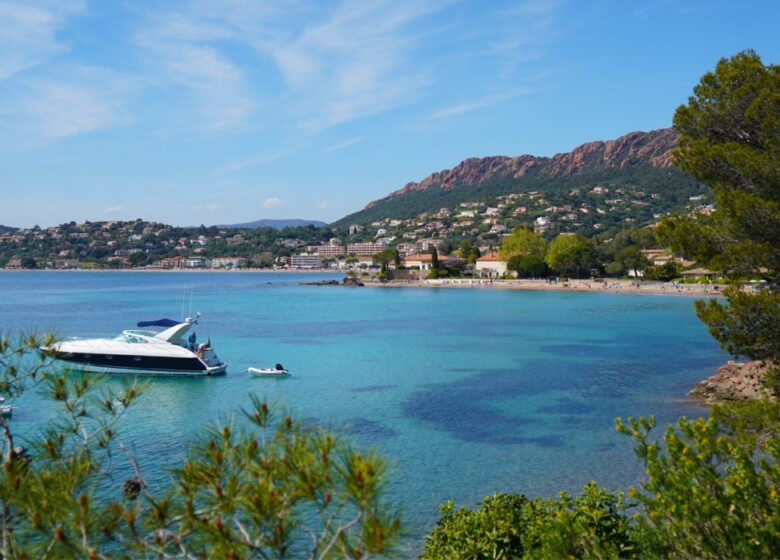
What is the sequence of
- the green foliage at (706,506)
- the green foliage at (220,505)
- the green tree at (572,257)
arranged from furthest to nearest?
1. the green tree at (572,257)
2. the green foliage at (706,506)
3. the green foliage at (220,505)

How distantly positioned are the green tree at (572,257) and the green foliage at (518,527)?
88.3m

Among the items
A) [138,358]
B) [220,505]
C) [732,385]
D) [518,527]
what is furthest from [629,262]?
[220,505]

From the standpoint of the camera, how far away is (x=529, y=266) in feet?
327

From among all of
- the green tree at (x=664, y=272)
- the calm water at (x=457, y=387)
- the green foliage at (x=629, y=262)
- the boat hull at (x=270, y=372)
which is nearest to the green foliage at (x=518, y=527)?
the calm water at (x=457, y=387)

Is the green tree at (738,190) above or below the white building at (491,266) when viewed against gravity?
above

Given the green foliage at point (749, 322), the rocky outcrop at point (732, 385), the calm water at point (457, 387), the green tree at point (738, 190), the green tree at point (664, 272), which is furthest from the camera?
the green tree at point (664, 272)

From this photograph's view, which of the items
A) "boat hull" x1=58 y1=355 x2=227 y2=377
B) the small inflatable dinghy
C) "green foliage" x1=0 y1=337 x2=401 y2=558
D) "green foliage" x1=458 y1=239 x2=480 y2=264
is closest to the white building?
"green foliage" x1=458 y1=239 x2=480 y2=264

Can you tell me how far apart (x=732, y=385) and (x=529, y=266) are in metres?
77.7

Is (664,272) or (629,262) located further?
(629,262)

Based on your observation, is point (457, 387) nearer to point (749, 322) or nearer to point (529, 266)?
point (749, 322)

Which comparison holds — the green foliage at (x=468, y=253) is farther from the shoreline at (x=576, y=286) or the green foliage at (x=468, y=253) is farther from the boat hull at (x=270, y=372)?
the boat hull at (x=270, y=372)

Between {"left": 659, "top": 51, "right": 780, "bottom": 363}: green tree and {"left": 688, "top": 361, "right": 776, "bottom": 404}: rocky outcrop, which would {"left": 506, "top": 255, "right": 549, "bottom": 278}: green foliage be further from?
{"left": 659, "top": 51, "right": 780, "bottom": 363}: green tree

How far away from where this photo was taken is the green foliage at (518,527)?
7.50 m

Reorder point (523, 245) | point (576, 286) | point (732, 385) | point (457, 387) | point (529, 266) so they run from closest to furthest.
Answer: point (732, 385)
point (457, 387)
point (576, 286)
point (529, 266)
point (523, 245)
